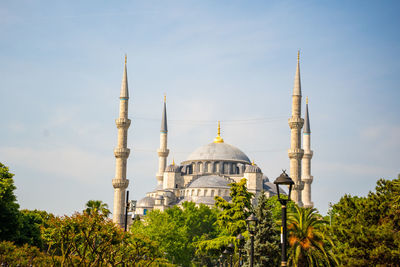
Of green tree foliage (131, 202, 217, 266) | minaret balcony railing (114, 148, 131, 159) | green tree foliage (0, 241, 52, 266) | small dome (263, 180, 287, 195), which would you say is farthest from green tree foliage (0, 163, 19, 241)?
small dome (263, 180, 287, 195)

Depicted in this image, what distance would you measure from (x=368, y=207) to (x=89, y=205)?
95.4ft

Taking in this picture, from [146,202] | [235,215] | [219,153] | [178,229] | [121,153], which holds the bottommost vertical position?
[235,215]

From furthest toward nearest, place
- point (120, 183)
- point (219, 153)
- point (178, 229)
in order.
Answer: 1. point (219, 153)
2. point (120, 183)
3. point (178, 229)

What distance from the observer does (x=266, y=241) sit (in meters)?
36.0

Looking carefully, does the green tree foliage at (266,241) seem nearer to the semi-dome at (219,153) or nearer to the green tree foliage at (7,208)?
the green tree foliage at (7,208)

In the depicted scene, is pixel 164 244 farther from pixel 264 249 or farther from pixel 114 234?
pixel 114 234

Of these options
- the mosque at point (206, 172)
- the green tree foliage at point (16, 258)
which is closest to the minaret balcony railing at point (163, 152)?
the mosque at point (206, 172)

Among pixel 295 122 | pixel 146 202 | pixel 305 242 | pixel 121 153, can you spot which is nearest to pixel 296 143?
pixel 295 122

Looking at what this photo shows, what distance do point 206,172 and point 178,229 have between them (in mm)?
33397

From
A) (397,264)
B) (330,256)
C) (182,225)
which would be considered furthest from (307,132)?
(397,264)

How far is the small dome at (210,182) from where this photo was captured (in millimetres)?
88812

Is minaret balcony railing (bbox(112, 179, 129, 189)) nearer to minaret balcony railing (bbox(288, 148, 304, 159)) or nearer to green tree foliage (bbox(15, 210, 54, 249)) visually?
minaret balcony railing (bbox(288, 148, 304, 159))

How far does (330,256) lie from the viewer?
96.5ft

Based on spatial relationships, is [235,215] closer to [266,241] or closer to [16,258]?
[266,241]
